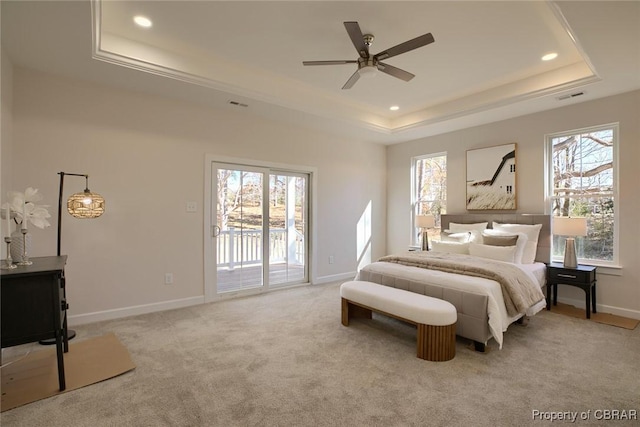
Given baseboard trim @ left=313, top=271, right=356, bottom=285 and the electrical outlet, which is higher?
the electrical outlet

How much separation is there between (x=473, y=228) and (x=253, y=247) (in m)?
3.32

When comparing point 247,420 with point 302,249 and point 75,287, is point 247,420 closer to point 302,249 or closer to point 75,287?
point 75,287

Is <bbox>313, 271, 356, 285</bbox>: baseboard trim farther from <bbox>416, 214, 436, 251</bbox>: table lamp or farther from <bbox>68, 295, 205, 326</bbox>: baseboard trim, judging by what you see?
<bbox>68, 295, 205, 326</bbox>: baseboard trim

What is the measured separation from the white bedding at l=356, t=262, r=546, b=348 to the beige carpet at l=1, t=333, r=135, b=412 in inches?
103

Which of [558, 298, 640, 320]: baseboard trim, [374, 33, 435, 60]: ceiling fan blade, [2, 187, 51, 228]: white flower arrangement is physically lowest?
[558, 298, 640, 320]: baseboard trim

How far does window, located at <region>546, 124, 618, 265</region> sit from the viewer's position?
3.76m

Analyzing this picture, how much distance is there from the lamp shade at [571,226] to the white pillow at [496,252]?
24.8 inches

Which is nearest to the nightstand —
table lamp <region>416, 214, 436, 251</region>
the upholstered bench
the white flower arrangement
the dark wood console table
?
table lamp <region>416, 214, 436, 251</region>

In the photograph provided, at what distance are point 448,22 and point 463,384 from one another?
118 inches

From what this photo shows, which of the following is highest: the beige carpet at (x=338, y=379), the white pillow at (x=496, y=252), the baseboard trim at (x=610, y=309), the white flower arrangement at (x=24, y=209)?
the white flower arrangement at (x=24, y=209)

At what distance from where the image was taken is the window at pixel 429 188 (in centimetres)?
551

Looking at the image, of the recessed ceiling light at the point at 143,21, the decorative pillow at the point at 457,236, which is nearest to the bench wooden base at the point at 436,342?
the decorative pillow at the point at 457,236

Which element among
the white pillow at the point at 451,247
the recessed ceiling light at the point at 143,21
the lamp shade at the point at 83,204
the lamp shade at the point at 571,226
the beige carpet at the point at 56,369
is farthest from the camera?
the white pillow at the point at 451,247

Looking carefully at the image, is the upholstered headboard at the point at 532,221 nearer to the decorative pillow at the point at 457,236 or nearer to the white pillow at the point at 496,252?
the decorative pillow at the point at 457,236
